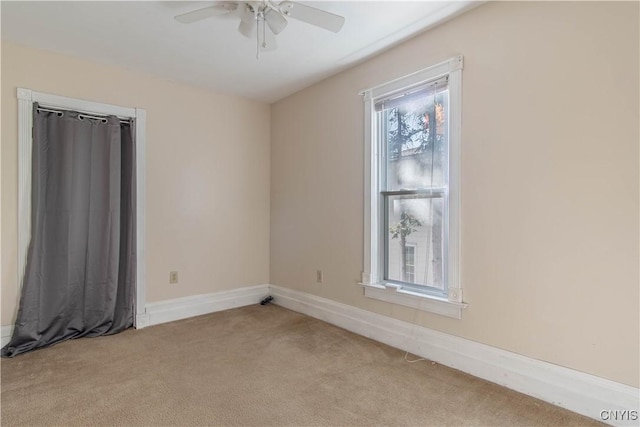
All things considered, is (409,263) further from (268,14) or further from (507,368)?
(268,14)

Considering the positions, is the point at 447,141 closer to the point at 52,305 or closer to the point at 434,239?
the point at 434,239

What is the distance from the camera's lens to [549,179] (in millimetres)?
1956

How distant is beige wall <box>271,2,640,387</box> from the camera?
1727mm

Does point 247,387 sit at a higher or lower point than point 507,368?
lower

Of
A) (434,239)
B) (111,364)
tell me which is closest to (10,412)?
(111,364)

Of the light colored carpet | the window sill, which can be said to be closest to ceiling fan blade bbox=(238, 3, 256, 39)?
the window sill

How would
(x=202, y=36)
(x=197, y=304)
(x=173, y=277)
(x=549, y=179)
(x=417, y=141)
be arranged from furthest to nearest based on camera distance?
(x=197, y=304) → (x=173, y=277) → (x=417, y=141) → (x=202, y=36) → (x=549, y=179)

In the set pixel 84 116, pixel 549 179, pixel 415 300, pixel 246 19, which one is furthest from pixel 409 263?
pixel 84 116

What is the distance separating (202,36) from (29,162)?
172 centimetres

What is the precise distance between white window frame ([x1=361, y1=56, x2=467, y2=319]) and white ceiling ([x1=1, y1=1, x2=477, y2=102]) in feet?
1.11

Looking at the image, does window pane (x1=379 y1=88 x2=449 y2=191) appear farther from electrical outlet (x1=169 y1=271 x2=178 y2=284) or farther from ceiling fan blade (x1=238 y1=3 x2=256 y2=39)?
electrical outlet (x1=169 y1=271 x2=178 y2=284)

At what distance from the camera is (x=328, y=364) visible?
8.04ft

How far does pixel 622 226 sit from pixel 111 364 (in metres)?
3.26

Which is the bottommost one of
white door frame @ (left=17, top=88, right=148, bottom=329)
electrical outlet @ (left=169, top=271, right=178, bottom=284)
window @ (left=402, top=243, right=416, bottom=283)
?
electrical outlet @ (left=169, top=271, right=178, bottom=284)
